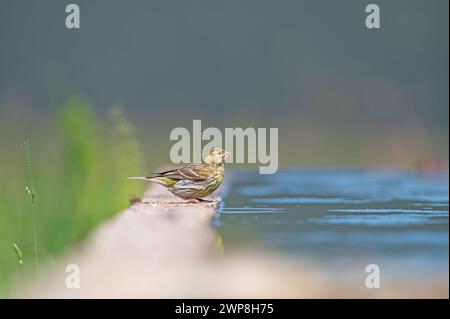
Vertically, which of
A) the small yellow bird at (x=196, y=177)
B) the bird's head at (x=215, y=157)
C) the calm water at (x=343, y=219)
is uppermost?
the bird's head at (x=215, y=157)

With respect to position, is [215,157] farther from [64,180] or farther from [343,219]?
[343,219]

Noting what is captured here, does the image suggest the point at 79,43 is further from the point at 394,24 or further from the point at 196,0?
the point at 394,24

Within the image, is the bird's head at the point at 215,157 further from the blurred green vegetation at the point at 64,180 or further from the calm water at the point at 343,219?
the blurred green vegetation at the point at 64,180

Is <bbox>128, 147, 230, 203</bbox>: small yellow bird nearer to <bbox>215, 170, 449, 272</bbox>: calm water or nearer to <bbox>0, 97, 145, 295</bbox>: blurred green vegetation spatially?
<bbox>215, 170, 449, 272</bbox>: calm water

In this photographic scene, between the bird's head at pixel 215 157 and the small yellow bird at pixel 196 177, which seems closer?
the small yellow bird at pixel 196 177

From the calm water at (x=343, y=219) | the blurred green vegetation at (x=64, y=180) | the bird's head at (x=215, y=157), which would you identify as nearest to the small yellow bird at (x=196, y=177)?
the bird's head at (x=215, y=157)

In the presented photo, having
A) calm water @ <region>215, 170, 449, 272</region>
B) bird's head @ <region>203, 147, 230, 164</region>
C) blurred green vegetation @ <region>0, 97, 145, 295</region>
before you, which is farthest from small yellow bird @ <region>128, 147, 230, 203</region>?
blurred green vegetation @ <region>0, 97, 145, 295</region>
